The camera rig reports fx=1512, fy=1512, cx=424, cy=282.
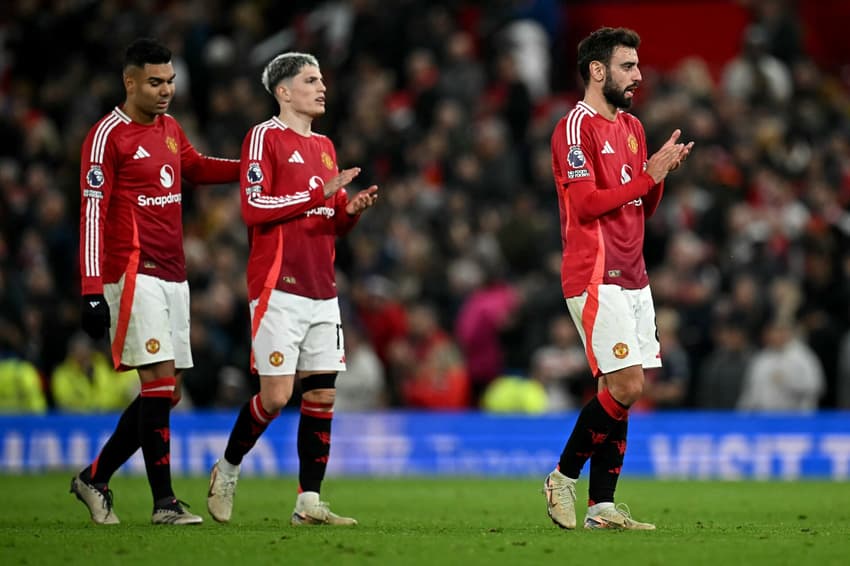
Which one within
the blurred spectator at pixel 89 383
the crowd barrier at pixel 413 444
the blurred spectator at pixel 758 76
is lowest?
the crowd barrier at pixel 413 444

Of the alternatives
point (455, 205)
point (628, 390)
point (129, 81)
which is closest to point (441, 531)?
point (628, 390)

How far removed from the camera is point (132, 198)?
9469 millimetres

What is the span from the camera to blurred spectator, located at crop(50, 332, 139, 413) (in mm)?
17422

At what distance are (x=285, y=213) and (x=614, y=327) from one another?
2.13 m

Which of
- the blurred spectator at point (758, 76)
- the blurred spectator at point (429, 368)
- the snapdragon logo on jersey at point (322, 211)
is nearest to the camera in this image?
the snapdragon logo on jersey at point (322, 211)

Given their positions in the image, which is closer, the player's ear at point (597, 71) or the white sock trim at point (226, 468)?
the player's ear at point (597, 71)

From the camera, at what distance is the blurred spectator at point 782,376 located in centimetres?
1566

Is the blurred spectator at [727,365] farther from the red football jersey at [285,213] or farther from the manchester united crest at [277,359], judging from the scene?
the manchester united crest at [277,359]

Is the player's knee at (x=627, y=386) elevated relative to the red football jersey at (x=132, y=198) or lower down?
lower down

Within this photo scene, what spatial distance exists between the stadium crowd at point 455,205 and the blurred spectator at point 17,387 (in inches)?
1.0

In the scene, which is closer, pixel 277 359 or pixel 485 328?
pixel 277 359

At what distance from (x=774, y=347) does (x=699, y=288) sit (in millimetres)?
1384

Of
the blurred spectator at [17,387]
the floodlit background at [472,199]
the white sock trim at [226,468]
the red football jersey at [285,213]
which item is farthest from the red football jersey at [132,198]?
the blurred spectator at [17,387]

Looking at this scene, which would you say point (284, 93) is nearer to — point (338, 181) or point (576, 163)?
point (338, 181)
